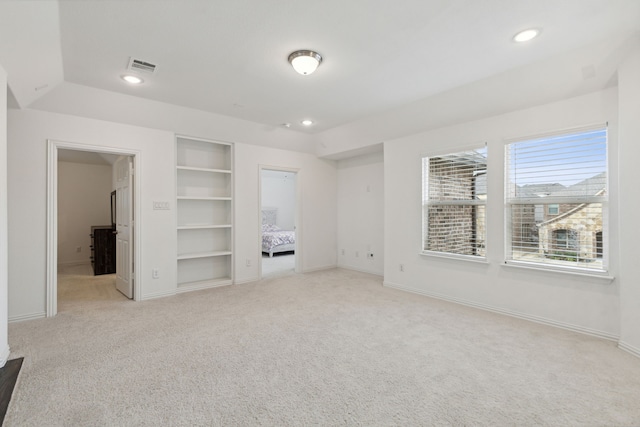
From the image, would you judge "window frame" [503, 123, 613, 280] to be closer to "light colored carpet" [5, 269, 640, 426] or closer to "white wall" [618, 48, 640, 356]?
"white wall" [618, 48, 640, 356]

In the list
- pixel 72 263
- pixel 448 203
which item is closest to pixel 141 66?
pixel 448 203

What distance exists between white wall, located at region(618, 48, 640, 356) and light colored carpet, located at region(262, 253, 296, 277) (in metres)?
4.55

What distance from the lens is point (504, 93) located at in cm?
319

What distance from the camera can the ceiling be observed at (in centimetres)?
208

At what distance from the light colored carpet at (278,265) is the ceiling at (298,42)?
3.32 m

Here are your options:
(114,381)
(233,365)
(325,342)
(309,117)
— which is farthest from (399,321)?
(309,117)

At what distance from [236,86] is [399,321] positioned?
3130 mm

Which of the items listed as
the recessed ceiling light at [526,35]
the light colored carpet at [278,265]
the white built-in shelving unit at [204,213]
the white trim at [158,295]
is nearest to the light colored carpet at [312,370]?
the white trim at [158,295]

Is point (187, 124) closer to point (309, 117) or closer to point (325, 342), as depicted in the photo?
point (309, 117)

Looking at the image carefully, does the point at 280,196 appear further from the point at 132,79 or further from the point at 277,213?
the point at 132,79

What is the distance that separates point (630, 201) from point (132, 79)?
472cm

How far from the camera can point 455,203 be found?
400 cm

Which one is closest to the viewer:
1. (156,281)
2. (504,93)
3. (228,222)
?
(504,93)

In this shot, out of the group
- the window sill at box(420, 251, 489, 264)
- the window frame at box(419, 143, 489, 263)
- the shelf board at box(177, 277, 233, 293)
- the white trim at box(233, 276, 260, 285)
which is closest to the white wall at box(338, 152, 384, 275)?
the window frame at box(419, 143, 489, 263)
